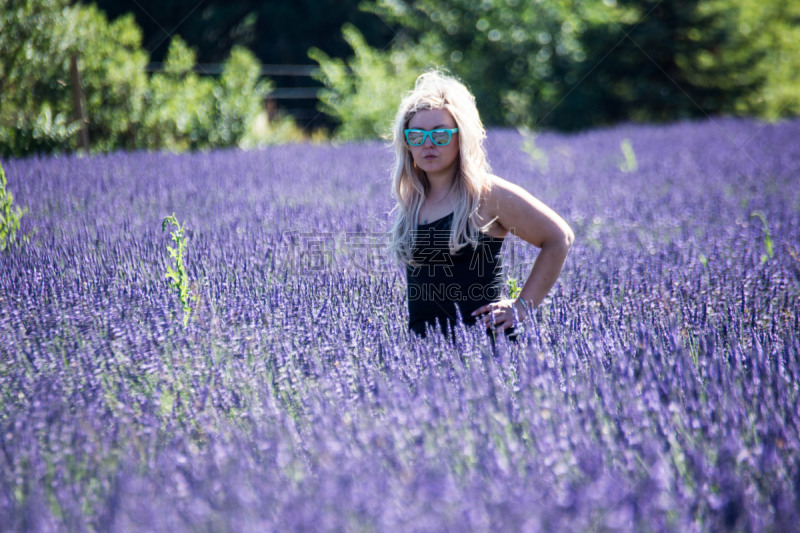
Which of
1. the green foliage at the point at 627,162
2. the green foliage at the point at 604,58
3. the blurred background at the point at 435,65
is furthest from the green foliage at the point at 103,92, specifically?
the green foliage at the point at 627,162

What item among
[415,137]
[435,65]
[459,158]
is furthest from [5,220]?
[435,65]

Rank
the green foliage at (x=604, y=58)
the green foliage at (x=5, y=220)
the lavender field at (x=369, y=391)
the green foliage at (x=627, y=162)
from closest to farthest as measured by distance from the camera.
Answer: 1. the lavender field at (x=369, y=391)
2. the green foliage at (x=5, y=220)
3. the green foliage at (x=627, y=162)
4. the green foliage at (x=604, y=58)

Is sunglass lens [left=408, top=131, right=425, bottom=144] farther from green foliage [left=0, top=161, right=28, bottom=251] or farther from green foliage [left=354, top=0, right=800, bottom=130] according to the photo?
green foliage [left=354, top=0, right=800, bottom=130]

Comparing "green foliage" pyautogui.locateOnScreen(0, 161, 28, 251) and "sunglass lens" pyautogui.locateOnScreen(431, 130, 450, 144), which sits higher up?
"sunglass lens" pyautogui.locateOnScreen(431, 130, 450, 144)

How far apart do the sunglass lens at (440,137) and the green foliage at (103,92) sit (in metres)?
6.33

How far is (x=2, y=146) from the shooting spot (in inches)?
255

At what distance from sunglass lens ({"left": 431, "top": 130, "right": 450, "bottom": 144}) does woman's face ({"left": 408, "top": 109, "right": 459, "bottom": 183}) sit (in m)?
0.02

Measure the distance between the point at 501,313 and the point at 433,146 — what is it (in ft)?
2.02

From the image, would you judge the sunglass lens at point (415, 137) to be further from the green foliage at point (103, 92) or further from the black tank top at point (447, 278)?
the green foliage at point (103, 92)

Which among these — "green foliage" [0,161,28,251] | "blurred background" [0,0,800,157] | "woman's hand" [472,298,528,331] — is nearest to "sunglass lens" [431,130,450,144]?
"woman's hand" [472,298,528,331]

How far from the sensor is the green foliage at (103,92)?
678cm

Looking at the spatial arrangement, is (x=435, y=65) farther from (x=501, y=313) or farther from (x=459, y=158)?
(x=501, y=313)

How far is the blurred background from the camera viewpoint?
288 inches

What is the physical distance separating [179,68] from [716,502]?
35.4 ft
